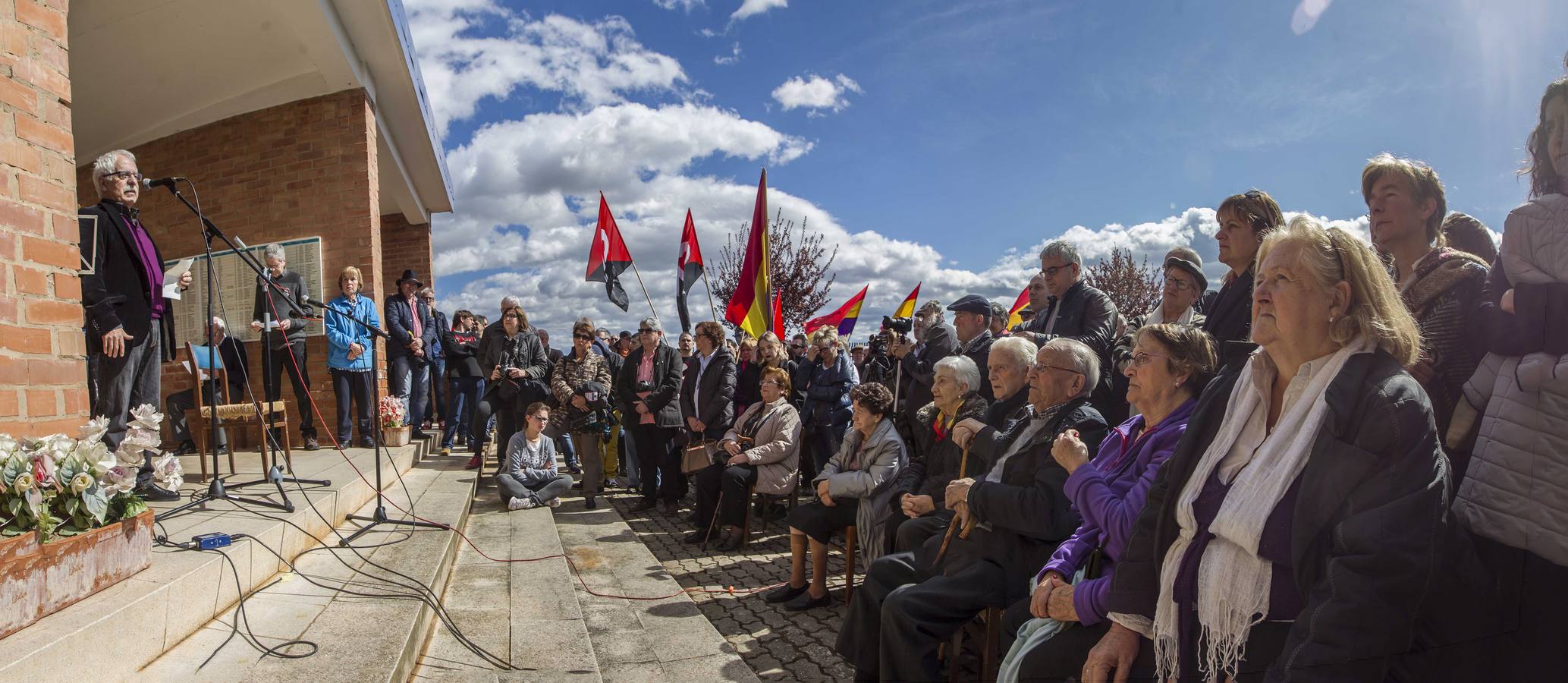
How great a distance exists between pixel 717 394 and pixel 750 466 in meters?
1.21

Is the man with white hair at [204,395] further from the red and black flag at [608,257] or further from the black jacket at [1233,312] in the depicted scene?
the black jacket at [1233,312]

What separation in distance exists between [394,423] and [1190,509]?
6.92 m

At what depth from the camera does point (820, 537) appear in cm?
444

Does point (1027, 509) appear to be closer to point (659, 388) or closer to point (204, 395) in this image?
point (659, 388)

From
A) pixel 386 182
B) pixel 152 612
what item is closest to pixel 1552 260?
pixel 152 612

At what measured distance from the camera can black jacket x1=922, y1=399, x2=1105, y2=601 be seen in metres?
2.76

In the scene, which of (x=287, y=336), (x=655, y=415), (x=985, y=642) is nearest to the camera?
(x=985, y=642)

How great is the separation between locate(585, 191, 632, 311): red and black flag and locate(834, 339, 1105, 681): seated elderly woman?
619 centimetres

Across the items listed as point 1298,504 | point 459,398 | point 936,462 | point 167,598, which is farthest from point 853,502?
point 459,398

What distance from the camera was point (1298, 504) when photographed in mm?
1566

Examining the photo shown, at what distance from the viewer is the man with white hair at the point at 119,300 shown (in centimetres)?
335

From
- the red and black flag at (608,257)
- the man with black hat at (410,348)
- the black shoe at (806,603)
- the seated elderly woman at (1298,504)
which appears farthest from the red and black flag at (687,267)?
the seated elderly woman at (1298,504)

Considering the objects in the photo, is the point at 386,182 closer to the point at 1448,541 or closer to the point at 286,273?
the point at 286,273

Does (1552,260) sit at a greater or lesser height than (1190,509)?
greater
